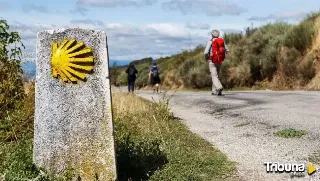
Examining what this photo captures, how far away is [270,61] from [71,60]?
59.3 ft

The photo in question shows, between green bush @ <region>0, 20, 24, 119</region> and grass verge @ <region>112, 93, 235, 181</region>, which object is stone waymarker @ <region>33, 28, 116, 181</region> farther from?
green bush @ <region>0, 20, 24, 119</region>

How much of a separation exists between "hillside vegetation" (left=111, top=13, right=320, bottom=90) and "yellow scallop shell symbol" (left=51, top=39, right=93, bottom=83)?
1204 centimetres

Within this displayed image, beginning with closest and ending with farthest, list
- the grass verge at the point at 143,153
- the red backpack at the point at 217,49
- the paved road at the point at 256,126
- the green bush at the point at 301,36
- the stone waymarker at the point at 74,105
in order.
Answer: the stone waymarker at the point at 74,105, the grass verge at the point at 143,153, the paved road at the point at 256,126, the red backpack at the point at 217,49, the green bush at the point at 301,36

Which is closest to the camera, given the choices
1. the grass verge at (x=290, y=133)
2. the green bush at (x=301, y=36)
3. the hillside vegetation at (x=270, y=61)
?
the grass verge at (x=290, y=133)

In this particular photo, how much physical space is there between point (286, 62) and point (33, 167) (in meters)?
17.1

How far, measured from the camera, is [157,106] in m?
10.6

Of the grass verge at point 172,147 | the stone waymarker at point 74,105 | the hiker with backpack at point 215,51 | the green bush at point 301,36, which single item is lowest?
the grass verge at point 172,147

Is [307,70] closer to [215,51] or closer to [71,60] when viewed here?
[215,51]

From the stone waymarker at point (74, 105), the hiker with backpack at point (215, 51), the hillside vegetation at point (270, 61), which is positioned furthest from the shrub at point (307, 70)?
the stone waymarker at point (74, 105)

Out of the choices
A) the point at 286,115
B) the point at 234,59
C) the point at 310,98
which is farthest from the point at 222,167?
the point at 234,59

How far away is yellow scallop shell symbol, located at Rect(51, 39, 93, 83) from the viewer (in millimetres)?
5164

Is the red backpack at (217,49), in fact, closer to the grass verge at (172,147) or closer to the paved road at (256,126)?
the paved road at (256,126)

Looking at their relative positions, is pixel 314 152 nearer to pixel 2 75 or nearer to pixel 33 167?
pixel 33 167

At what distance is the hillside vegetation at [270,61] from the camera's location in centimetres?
2003
